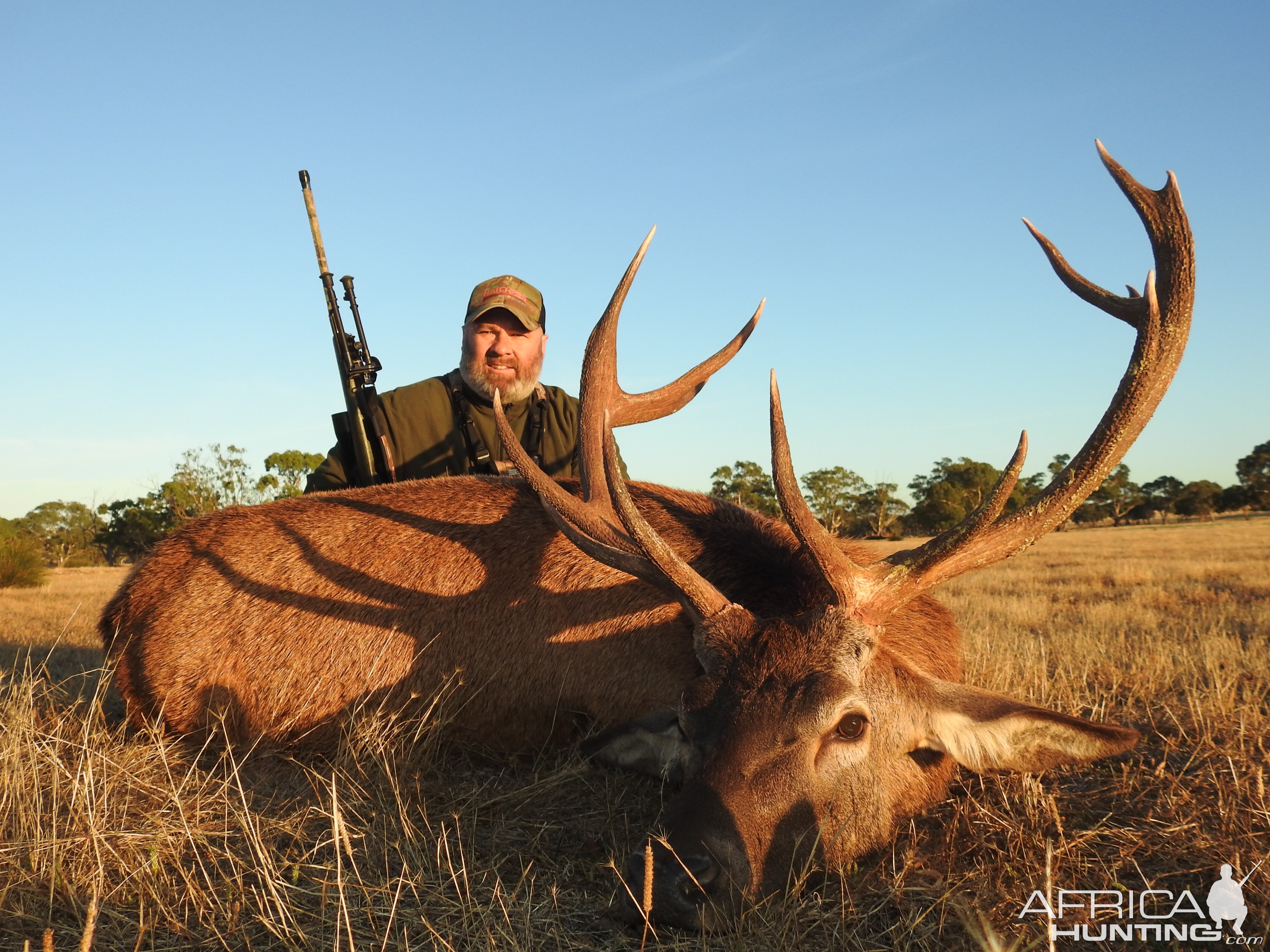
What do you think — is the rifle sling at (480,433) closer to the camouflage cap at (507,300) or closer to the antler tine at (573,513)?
the camouflage cap at (507,300)

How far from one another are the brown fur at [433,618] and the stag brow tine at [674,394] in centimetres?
42

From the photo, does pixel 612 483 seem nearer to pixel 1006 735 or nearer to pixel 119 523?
pixel 1006 735

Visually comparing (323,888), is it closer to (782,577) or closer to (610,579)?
(610,579)

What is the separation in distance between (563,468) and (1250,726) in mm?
4621

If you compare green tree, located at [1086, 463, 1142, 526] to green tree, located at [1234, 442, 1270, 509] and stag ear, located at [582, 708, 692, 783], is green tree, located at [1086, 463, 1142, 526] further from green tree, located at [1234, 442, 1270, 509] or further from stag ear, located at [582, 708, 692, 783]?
stag ear, located at [582, 708, 692, 783]

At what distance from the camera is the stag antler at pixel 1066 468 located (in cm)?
317

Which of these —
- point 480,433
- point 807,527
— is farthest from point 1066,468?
point 480,433

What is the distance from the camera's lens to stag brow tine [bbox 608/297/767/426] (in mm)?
4609

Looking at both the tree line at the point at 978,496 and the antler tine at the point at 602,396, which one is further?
the tree line at the point at 978,496

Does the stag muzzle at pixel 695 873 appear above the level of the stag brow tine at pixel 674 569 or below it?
below

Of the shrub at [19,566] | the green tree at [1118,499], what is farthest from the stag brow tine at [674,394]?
the green tree at [1118,499]

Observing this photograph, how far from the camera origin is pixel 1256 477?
6800cm

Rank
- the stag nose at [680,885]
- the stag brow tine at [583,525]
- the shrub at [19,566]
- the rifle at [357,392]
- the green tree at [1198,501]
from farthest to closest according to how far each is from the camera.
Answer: the green tree at [1198,501] → the shrub at [19,566] → the rifle at [357,392] → the stag brow tine at [583,525] → the stag nose at [680,885]

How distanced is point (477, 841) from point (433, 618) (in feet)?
4.05
